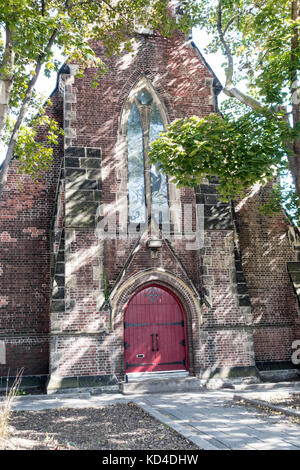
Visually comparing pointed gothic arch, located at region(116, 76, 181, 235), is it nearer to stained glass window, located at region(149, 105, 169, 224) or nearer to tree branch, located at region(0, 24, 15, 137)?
stained glass window, located at region(149, 105, 169, 224)

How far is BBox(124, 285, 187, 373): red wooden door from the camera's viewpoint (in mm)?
11797

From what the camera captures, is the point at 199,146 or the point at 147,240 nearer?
the point at 199,146

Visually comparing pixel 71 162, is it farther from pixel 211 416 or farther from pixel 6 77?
pixel 211 416

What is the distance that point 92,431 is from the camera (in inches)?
260

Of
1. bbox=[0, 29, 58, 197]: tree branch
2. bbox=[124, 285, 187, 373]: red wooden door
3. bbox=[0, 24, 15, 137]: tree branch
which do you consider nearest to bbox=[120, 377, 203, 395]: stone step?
bbox=[124, 285, 187, 373]: red wooden door

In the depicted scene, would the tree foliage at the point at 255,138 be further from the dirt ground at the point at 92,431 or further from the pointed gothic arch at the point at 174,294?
the dirt ground at the point at 92,431

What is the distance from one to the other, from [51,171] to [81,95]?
8.48 ft

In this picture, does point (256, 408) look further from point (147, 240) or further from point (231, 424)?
point (147, 240)

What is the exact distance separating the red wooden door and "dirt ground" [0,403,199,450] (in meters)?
3.10

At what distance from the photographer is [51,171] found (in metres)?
13.5


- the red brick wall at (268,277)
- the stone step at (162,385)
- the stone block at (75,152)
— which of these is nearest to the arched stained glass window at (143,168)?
the stone block at (75,152)

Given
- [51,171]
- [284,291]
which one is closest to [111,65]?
[51,171]

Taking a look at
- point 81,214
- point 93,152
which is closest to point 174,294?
point 81,214

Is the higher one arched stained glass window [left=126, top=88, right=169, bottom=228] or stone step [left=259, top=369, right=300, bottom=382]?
arched stained glass window [left=126, top=88, right=169, bottom=228]
